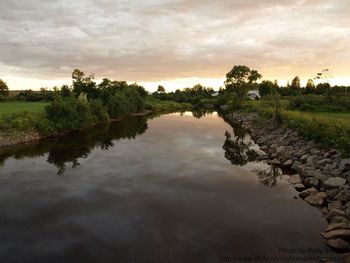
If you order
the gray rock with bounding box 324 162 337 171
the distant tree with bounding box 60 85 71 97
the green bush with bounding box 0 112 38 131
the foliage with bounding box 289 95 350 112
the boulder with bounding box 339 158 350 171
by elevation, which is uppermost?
the distant tree with bounding box 60 85 71 97

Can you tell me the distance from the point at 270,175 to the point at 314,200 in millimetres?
6232

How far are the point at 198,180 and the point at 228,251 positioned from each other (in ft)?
32.2

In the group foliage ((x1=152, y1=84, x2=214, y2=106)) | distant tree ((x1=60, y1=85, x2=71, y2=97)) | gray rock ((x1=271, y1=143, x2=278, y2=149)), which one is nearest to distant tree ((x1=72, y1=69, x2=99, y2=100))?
distant tree ((x1=60, y1=85, x2=71, y2=97))

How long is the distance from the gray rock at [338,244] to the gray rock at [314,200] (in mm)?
4365

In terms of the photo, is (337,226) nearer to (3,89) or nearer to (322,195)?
(322,195)

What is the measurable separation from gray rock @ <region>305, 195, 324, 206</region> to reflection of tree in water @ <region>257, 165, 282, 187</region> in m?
3.63

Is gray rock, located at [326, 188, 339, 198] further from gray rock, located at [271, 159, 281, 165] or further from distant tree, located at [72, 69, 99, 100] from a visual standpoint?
distant tree, located at [72, 69, 99, 100]

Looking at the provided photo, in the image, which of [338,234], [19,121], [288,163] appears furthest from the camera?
[19,121]

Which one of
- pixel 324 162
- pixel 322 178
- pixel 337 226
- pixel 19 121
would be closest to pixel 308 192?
pixel 322 178

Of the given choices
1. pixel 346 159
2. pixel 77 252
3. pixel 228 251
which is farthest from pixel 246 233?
pixel 346 159

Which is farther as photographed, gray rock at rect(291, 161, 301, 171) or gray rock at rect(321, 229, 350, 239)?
gray rock at rect(291, 161, 301, 171)

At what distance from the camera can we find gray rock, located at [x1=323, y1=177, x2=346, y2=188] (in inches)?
678

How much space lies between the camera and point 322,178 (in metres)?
19.0

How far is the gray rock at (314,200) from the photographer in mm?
16797
